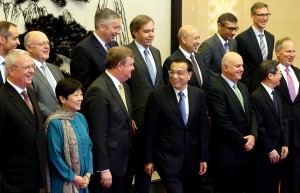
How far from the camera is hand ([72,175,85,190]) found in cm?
412

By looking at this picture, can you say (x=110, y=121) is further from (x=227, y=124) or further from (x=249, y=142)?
(x=249, y=142)

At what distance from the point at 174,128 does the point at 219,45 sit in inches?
56.0

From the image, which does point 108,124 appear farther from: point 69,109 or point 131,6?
point 131,6

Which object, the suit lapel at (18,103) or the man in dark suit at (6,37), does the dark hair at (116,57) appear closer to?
the man in dark suit at (6,37)

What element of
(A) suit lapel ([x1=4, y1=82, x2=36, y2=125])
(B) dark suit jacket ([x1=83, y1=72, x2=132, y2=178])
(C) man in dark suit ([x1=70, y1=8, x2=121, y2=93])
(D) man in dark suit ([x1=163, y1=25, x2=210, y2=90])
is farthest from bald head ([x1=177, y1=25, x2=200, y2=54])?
(A) suit lapel ([x1=4, y1=82, x2=36, y2=125])

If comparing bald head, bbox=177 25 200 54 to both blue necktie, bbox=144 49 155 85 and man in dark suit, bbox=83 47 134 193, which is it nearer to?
blue necktie, bbox=144 49 155 85

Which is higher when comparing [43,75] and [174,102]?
[43,75]

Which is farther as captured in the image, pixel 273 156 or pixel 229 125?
pixel 273 156

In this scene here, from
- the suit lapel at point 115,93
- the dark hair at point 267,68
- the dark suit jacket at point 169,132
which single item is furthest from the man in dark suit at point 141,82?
the dark hair at point 267,68

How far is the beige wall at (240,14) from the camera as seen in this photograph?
23.0 ft

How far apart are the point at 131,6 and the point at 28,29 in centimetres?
134

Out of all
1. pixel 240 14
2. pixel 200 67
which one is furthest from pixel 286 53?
pixel 240 14

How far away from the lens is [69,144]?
4.10 m

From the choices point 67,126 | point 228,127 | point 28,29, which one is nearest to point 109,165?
point 67,126
